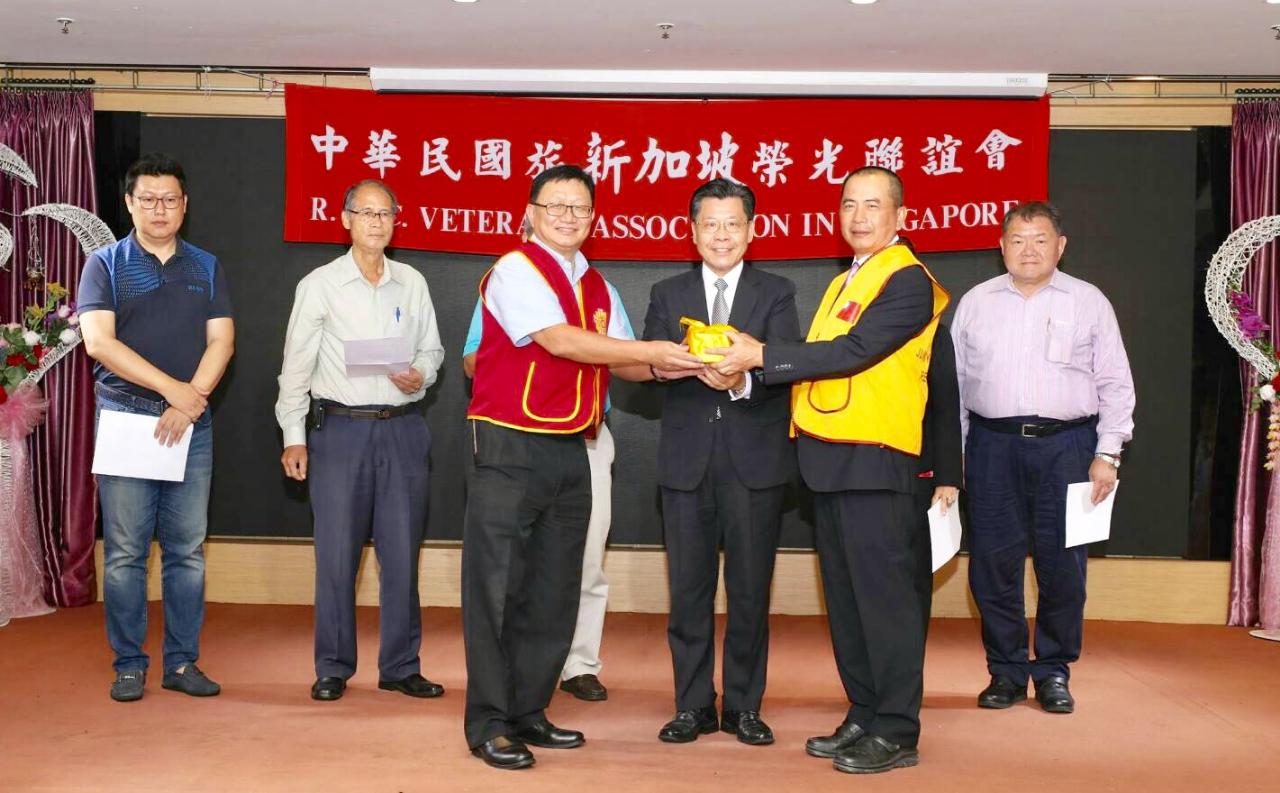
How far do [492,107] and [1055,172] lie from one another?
98.2 inches

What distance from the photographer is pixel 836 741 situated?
3316mm

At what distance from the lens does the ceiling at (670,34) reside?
4273mm

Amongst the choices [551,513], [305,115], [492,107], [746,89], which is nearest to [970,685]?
[551,513]

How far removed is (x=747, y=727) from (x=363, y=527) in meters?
1.43

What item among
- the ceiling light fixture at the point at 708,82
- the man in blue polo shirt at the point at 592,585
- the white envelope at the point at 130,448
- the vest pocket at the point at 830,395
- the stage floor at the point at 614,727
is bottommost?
the stage floor at the point at 614,727

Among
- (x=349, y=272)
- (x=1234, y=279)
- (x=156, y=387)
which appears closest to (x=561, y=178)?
(x=349, y=272)

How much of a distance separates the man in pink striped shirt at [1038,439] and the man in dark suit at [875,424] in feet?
2.63

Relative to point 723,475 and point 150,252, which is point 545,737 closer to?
point 723,475

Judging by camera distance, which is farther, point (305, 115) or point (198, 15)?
point (305, 115)

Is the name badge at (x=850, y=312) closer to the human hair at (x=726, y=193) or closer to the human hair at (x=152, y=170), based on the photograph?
the human hair at (x=726, y=193)

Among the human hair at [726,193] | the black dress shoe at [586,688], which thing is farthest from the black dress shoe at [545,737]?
the human hair at [726,193]

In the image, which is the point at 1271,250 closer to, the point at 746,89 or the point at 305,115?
the point at 746,89

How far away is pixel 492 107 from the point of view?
5203 mm

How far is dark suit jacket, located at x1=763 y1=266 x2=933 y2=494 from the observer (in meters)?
3.09
